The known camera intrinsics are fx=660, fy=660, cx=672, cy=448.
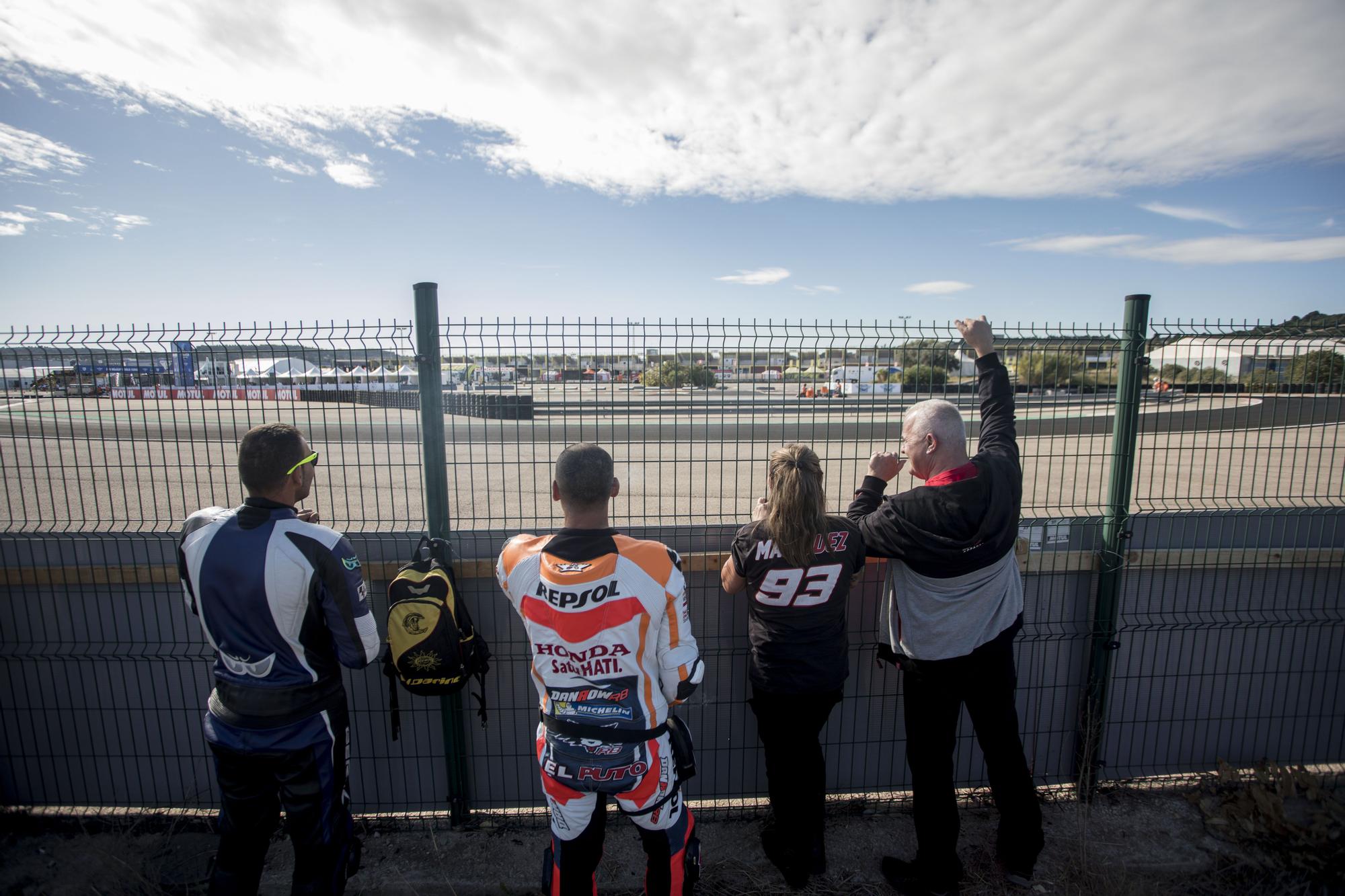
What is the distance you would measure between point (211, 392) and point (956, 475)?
3.99m

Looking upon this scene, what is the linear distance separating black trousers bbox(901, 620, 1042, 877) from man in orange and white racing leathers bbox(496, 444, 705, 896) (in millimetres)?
1311

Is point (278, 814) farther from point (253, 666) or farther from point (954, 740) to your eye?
point (954, 740)

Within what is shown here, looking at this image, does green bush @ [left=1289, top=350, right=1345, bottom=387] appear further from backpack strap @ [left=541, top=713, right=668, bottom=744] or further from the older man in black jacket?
backpack strap @ [left=541, top=713, right=668, bottom=744]

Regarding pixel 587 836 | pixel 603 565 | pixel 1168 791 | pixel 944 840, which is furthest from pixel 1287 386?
pixel 587 836

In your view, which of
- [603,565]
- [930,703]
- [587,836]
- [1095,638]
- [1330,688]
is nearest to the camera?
[603,565]

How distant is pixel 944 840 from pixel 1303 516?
9.78 ft

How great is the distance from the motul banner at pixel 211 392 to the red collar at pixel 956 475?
342 centimetres

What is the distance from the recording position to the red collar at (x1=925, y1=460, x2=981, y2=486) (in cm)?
299

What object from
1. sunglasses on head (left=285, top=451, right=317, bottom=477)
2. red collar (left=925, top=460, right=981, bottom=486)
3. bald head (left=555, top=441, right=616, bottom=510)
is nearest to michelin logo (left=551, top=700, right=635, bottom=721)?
bald head (left=555, top=441, right=616, bottom=510)

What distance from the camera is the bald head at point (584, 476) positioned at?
7.95ft

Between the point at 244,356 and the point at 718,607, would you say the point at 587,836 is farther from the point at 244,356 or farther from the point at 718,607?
the point at 244,356

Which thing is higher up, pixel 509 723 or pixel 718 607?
pixel 718 607

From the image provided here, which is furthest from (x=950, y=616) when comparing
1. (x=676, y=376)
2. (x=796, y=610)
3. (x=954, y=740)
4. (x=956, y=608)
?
(x=676, y=376)

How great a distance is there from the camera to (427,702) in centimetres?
374
